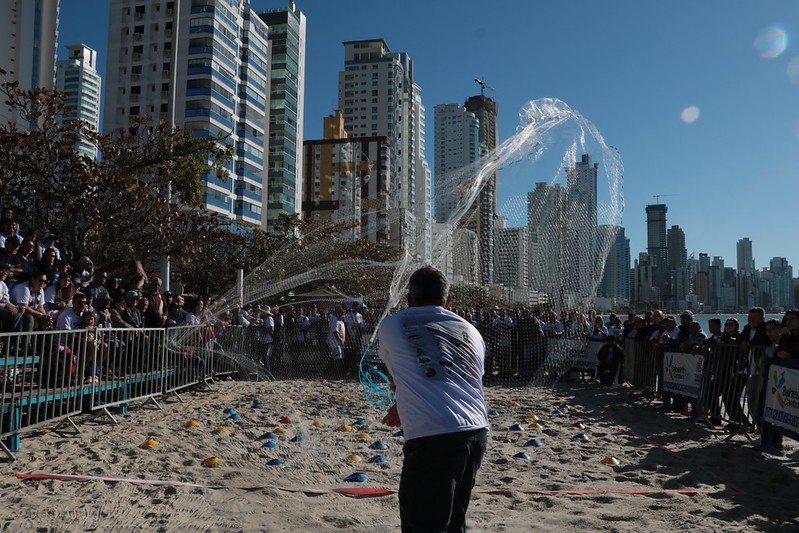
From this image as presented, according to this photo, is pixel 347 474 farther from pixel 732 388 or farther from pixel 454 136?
pixel 454 136

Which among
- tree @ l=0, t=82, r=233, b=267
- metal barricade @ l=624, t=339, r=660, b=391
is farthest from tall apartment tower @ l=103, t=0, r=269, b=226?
metal barricade @ l=624, t=339, r=660, b=391

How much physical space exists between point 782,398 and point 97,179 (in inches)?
517

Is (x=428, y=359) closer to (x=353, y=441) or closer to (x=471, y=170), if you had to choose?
(x=353, y=441)

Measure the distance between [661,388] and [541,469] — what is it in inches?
233

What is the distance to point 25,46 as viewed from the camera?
23203 millimetres

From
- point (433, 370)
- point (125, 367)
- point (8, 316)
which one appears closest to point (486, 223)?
point (125, 367)

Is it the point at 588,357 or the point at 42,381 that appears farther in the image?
the point at 588,357

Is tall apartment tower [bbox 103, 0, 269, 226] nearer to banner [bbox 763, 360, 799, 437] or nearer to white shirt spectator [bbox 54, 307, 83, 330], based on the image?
white shirt spectator [bbox 54, 307, 83, 330]

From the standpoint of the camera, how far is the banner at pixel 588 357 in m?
15.6

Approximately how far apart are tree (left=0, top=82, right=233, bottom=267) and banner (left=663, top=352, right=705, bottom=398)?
10.9 meters

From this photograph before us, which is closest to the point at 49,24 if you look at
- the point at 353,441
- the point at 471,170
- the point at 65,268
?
the point at 65,268

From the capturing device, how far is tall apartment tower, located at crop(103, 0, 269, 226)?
7819cm

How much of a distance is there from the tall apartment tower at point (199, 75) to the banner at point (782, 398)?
7202cm

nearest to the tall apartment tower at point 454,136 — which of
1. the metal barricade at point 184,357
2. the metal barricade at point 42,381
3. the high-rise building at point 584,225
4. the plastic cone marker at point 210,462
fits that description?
the metal barricade at point 184,357
